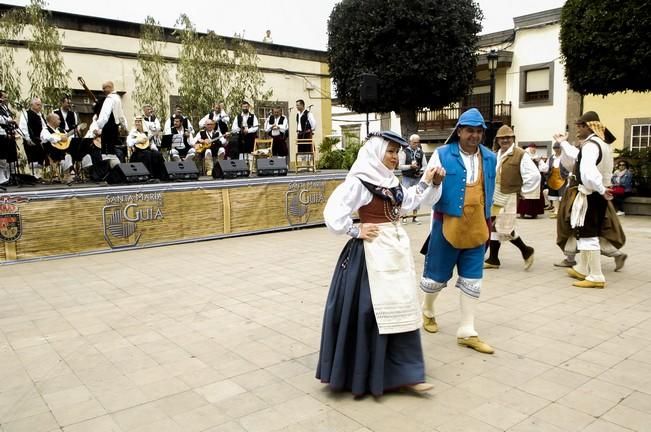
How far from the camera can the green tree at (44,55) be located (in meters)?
12.1

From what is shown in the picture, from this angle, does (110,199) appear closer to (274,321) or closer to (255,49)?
(274,321)

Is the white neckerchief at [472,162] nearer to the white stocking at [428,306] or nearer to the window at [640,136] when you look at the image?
the white stocking at [428,306]

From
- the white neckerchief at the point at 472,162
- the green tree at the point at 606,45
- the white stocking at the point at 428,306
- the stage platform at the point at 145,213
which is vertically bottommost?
the white stocking at the point at 428,306

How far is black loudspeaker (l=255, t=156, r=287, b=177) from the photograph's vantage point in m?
11.9

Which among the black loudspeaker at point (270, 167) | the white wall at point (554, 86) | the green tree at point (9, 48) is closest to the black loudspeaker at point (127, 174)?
the black loudspeaker at point (270, 167)

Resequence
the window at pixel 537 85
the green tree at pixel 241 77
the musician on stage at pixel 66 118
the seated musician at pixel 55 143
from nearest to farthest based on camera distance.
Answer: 1. the seated musician at pixel 55 143
2. the musician on stage at pixel 66 118
3. the green tree at pixel 241 77
4. the window at pixel 537 85

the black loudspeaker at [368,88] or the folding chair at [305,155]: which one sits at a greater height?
the black loudspeaker at [368,88]

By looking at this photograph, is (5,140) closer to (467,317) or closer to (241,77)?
(241,77)

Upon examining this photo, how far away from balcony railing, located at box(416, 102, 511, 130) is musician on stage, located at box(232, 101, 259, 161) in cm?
1219

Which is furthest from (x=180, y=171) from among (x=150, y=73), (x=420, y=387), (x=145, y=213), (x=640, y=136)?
(x=640, y=136)

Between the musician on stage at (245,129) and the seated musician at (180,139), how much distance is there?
1.17 m

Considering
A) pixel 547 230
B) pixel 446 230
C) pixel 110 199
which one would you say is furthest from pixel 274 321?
pixel 547 230

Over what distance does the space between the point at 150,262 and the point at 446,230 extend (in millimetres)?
5286

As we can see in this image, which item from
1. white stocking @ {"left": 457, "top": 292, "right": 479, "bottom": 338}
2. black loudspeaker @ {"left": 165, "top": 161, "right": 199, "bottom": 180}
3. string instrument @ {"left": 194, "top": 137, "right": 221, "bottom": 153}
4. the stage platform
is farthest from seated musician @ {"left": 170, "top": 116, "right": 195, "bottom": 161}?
white stocking @ {"left": 457, "top": 292, "right": 479, "bottom": 338}
